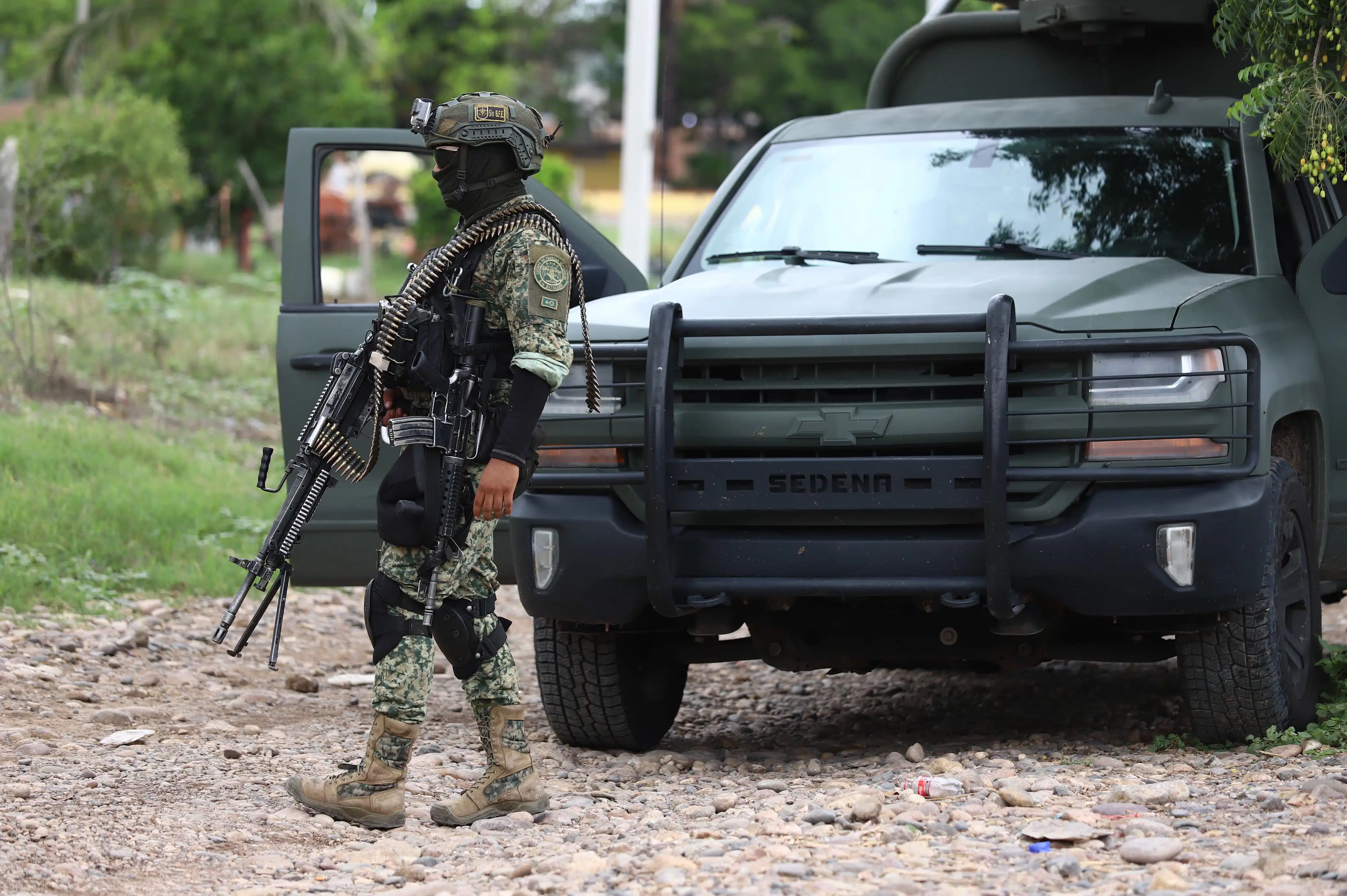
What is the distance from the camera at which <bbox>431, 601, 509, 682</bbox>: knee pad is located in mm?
4586

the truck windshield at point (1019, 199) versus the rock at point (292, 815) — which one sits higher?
the truck windshield at point (1019, 199)

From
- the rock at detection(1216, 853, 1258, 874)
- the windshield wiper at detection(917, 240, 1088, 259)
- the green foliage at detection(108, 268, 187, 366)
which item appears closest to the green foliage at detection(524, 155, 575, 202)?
the green foliage at detection(108, 268, 187, 366)

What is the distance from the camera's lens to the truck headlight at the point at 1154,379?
4605 millimetres

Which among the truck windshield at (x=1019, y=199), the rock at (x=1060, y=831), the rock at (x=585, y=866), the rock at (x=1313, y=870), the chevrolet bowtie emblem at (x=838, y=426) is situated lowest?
the rock at (x=585, y=866)

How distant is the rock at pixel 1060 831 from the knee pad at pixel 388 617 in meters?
Result: 1.62

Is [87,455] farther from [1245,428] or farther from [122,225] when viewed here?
[122,225]

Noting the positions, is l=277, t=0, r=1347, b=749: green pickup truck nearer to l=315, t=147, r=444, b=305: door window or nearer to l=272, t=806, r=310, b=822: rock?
l=272, t=806, r=310, b=822: rock

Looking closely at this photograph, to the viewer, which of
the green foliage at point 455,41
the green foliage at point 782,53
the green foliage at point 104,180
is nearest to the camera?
the green foliage at point 104,180

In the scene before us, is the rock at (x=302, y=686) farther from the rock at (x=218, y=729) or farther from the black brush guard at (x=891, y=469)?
Result: the black brush guard at (x=891, y=469)

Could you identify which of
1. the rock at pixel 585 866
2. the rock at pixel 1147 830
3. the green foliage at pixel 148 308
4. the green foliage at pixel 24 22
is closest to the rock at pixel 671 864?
the rock at pixel 585 866

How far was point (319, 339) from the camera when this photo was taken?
602 centimetres

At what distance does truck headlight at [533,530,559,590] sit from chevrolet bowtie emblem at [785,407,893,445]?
30.5 inches

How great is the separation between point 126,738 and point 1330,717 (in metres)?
3.75

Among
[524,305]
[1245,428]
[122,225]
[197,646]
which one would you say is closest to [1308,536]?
[1245,428]
